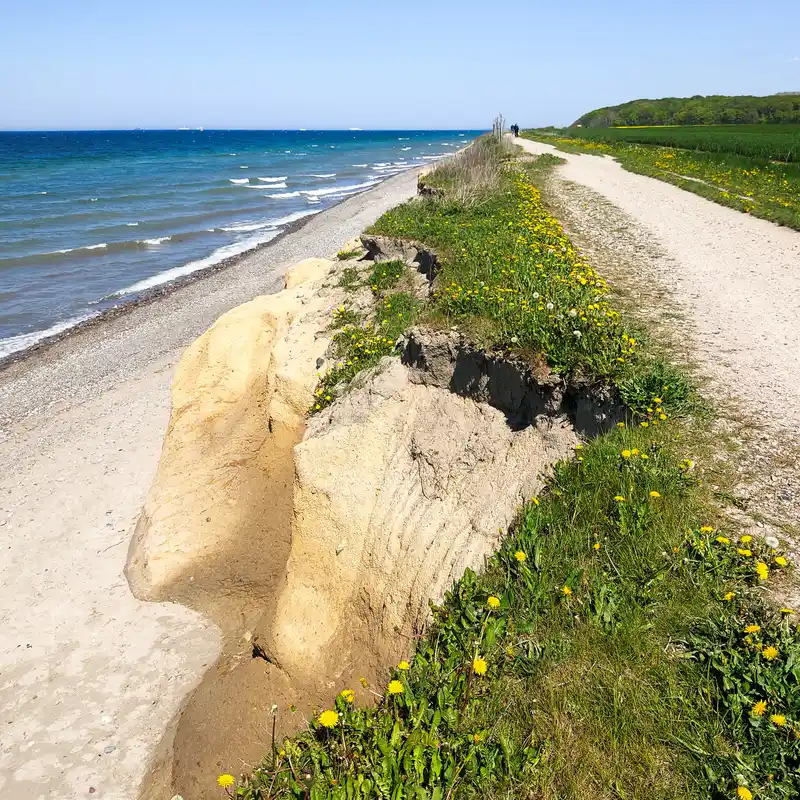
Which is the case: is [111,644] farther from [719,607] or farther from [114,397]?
[114,397]

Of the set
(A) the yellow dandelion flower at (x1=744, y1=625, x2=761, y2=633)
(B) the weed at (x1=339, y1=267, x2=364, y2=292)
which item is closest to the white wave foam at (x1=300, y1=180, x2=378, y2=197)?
(B) the weed at (x1=339, y1=267, x2=364, y2=292)

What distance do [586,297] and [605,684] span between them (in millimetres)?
4779

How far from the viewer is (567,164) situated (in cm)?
2323

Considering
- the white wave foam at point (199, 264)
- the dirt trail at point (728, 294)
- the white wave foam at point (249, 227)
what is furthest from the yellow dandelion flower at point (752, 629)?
the white wave foam at point (249, 227)

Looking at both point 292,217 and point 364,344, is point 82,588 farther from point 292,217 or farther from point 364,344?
point 292,217

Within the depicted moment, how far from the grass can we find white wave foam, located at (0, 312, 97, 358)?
69.4 ft

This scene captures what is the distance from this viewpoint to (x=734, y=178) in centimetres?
1888

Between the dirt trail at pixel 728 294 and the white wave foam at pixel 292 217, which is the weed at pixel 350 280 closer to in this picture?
the dirt trail at pixel 728 294

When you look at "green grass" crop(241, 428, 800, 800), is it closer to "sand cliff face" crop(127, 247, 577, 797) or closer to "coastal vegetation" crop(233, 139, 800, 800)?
"coastal vegetation" crop(233, 139, 800, 800)

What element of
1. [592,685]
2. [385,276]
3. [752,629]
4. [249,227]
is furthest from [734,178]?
[249,227]

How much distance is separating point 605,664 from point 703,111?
238 ft

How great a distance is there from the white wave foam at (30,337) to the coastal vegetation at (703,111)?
59.7m

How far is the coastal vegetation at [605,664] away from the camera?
2.84m

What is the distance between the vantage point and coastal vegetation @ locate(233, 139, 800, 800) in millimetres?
2838
